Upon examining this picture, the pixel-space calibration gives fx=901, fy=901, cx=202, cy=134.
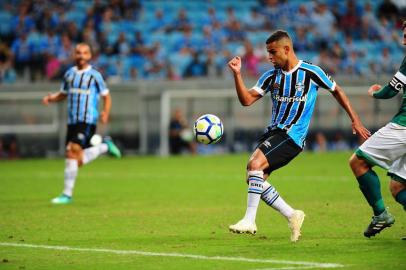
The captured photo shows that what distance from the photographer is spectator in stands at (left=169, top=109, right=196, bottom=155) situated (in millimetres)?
28766

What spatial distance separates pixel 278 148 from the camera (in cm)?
948

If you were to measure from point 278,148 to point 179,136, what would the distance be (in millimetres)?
20046

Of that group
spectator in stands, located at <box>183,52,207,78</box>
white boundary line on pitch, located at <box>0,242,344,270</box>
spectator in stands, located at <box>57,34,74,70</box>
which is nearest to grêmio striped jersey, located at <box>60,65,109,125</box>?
white boundary line on pitch, located at <box>0,242,344,270</box>

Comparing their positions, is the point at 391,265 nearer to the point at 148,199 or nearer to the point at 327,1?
the point at 148,199

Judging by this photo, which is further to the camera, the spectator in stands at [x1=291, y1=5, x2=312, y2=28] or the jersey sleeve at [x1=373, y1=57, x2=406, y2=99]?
the spectator in stands at [x1=291, y1=5, x2=312, y2=28]

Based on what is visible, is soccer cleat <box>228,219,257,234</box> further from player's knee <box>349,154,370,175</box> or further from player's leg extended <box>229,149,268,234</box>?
player's knee <box>349,154,370,175</box>

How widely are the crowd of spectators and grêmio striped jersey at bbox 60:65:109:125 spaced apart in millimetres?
13536

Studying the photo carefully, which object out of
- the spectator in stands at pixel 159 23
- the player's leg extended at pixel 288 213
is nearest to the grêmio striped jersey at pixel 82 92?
the player's leg extended at pixel 288 213

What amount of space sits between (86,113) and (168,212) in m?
3.02

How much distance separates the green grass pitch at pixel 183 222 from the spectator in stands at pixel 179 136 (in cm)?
677

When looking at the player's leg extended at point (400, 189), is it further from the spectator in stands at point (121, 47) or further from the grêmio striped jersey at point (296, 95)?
the spectator in stands at point (121, 47)

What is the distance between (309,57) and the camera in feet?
101

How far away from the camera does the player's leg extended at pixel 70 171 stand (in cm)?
1473

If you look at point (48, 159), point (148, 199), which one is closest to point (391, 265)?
point (148, 199)
